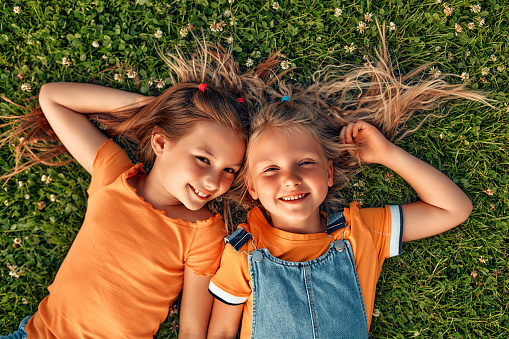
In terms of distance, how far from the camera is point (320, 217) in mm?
3131

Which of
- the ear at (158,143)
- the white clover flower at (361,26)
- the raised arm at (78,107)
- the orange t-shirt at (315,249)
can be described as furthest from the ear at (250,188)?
the white clover flower at (361,26)

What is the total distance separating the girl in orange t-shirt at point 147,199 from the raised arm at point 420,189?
1.01m

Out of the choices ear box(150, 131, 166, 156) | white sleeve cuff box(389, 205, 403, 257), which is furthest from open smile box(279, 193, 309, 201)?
ear box(150, 131, 166, 156)

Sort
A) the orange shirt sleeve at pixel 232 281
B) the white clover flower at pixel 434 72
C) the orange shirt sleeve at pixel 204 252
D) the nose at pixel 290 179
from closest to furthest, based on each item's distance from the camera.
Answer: the nose at pixel 290 179
the orange shirt sleeve at pixel 232 281
the orange shirt sleeve at pixel 204 252
the white clover flower at pixel 434 72

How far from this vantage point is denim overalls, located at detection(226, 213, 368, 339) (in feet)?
8.72

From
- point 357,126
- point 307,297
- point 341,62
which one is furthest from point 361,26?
point 307,297

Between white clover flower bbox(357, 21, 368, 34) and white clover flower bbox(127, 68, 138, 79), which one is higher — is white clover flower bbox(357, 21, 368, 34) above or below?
above

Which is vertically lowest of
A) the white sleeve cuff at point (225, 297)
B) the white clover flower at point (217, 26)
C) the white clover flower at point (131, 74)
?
the white sleeve cuff at point (225, 297)

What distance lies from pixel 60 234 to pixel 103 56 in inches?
62.5

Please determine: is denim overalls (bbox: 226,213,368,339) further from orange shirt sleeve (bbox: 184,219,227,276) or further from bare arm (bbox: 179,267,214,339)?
bare arm (bbox: 179,267,214,339)

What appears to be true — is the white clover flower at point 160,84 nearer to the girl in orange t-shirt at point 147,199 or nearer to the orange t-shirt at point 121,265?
the girl in orange t-shirt at point 147,199

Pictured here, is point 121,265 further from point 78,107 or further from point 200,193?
point 78,107

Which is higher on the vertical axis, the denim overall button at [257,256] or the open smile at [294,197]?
the open smile at [294,197]

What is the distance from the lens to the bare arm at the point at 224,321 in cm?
285
